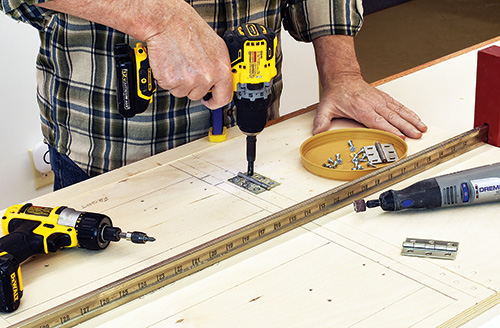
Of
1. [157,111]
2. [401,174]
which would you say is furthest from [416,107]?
[157,111]

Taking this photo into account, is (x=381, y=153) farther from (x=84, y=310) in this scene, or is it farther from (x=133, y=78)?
(x=84, y=310)

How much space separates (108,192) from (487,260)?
787mm

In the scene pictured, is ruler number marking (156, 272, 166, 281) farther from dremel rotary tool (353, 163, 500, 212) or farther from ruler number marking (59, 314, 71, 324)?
dremel rotary tool (353, 163, 500, 212)

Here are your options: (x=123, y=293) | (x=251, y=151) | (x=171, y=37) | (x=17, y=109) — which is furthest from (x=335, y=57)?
(x=17, y=109)

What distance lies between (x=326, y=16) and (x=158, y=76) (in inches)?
28.1

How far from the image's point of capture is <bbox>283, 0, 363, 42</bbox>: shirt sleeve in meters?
1.99

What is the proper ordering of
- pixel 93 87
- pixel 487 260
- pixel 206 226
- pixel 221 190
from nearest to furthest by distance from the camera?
1. pixel 487 260
2. pixel 206 226
3. pixel 221 190
4. pixel 93 87

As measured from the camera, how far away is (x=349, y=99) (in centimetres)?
185

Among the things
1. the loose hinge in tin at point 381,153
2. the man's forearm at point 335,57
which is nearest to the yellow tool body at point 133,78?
the loose hinge in tin at point 381,153

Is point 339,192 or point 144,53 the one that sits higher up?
point 144,53

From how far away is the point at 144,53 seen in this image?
1.45 meters

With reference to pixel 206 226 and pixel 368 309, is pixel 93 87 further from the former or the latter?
pixel 368 309

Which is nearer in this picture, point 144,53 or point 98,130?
point 144,53

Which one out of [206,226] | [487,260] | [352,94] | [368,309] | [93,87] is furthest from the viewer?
[352,94]
